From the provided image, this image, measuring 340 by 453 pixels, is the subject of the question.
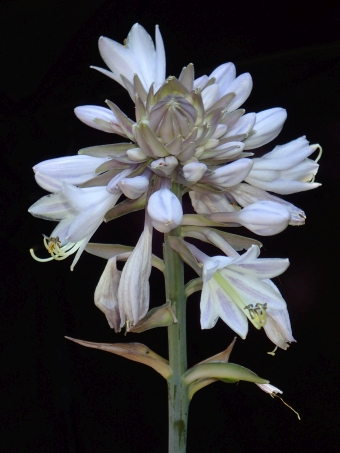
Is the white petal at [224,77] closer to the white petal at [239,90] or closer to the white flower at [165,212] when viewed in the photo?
the white petal at [239,90]

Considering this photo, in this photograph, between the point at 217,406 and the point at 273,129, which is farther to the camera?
the point at 217,406

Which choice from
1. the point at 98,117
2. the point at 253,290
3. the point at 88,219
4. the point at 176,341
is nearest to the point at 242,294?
the point at 253,290

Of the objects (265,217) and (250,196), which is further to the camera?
(250,196)

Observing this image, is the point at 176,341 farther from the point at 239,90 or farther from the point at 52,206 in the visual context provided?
the point at 239,90

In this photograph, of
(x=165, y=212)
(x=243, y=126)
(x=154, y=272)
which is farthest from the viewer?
(x=154, y=272)

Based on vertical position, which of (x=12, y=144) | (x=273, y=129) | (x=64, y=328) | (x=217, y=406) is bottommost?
(x=217, y=406)

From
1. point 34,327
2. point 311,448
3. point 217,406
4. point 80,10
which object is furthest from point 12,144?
point 311,448

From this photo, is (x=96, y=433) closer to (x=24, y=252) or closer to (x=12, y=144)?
(x=24, y=252)
